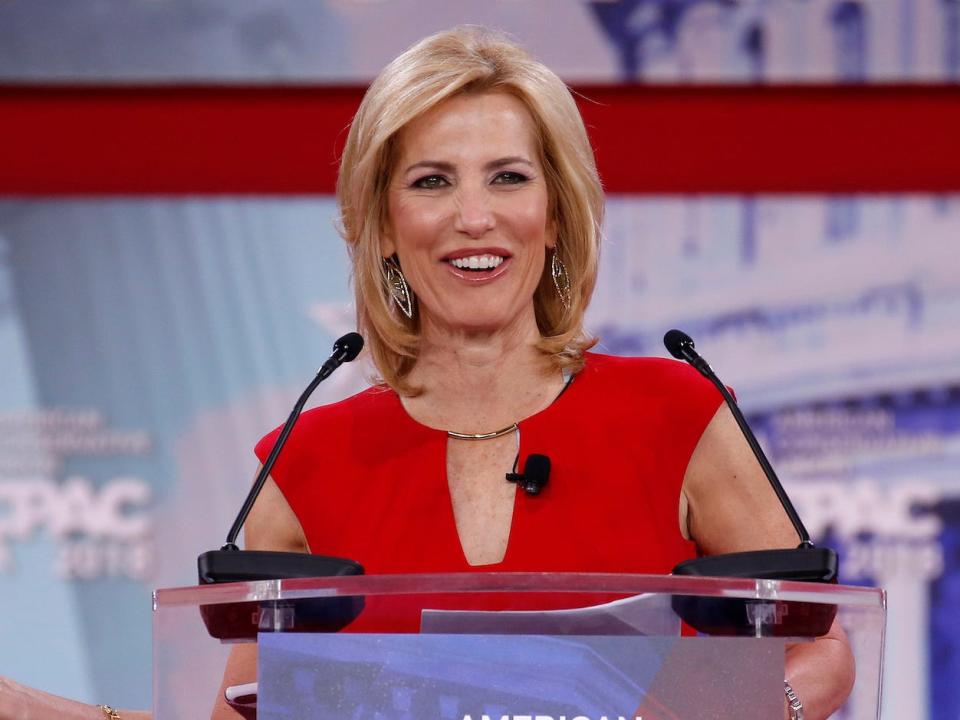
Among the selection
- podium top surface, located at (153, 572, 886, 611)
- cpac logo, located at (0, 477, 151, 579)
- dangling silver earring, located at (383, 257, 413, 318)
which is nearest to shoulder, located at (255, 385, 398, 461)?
dangling silver earring, located at (383, 257, 413, 318)

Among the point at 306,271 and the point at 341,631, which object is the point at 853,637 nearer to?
the point at 341,631

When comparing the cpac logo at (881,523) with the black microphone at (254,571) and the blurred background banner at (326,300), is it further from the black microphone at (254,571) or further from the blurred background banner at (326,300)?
the black microphone at (254,571)

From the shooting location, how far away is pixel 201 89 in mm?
4098

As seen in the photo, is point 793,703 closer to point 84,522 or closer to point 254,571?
point 254,571

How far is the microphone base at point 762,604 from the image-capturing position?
1.17 metres

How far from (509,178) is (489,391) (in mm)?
301

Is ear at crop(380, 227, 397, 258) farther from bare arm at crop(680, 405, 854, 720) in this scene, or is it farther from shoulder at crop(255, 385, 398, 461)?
bare arm at crop(680, 405, 854, 720)

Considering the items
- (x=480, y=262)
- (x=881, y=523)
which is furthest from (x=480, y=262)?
(x=881, y=523)

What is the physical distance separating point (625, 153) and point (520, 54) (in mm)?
2126

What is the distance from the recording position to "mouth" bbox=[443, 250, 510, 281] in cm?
189

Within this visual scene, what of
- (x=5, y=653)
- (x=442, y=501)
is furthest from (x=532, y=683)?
(x=5, y=653)

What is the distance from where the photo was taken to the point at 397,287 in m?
2.06

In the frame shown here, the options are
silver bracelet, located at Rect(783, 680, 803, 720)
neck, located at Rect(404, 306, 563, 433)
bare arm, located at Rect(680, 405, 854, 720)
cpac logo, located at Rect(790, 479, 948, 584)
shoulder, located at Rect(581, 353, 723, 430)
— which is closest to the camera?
silver bracelet, located at Rect(783, 680, 803, 720)

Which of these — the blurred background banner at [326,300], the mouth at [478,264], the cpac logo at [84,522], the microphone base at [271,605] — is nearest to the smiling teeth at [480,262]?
the mouth at [478,264]
